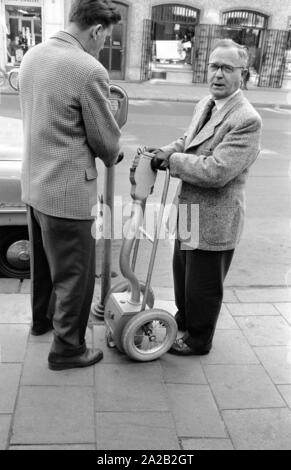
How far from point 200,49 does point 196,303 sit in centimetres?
1917

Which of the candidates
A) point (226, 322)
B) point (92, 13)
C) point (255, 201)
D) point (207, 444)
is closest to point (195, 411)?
point (207, 444)

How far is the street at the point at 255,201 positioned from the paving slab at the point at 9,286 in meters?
0.81

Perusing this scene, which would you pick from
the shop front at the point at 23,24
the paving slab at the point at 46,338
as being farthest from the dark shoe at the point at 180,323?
the shop front at the point at 23,24

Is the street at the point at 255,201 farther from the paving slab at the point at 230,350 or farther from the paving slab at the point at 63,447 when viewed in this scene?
the paving slab at the point at 63,447

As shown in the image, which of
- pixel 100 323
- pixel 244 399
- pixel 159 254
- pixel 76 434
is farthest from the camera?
pixel 159 254

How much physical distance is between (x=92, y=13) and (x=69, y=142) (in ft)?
2.03

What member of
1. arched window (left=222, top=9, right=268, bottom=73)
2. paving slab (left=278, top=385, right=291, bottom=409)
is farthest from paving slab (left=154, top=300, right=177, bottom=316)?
arched window (left=222, top=9, right=268, bottom=73)

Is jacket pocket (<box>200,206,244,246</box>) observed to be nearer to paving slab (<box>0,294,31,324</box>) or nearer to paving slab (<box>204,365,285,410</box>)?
paving slab (<box>204,365,285,410</box>)

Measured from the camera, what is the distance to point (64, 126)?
7.30 feet

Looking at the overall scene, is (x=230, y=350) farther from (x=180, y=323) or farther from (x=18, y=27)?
(x=18, y=27)

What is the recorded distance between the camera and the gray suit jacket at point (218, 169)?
2324 mm

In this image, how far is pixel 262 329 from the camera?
3287mm
